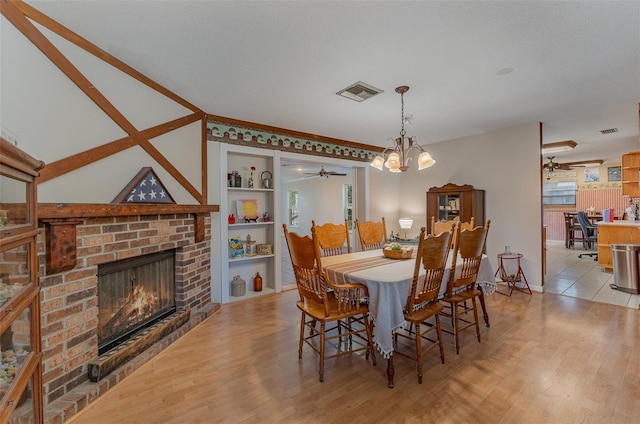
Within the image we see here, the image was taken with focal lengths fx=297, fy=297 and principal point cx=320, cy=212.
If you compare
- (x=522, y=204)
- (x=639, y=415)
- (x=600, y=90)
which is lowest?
(x=639, y=415)

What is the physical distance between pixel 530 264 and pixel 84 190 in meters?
5.17

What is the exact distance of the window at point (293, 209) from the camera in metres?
10.3

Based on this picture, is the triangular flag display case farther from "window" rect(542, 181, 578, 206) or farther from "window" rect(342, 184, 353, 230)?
"window" rect(542, 181, 578, 206)

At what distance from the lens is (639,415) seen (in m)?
1.72

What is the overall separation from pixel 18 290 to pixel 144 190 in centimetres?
140

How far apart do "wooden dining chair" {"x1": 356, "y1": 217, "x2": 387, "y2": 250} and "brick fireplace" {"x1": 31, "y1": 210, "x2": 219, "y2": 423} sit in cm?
221

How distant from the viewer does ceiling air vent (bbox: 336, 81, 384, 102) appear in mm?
2809

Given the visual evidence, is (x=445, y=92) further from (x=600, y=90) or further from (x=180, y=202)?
(x=180, y=202)

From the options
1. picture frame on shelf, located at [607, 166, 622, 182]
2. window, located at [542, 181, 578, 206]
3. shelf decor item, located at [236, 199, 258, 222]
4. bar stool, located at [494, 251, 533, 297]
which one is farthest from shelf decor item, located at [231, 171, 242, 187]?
picture frame on shelf, located at [607, 166, 622, 182]

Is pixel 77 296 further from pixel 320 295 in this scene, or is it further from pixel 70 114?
pixel 320 295

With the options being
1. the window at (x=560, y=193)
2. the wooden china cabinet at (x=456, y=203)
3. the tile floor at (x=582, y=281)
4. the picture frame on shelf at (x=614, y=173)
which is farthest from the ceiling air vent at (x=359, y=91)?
the window at (x=560, y=193)

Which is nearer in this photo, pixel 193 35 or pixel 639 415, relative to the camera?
pixel 639 415

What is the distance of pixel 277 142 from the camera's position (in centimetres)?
429

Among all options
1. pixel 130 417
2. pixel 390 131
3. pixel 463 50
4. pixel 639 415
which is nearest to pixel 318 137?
pixel 390 131
